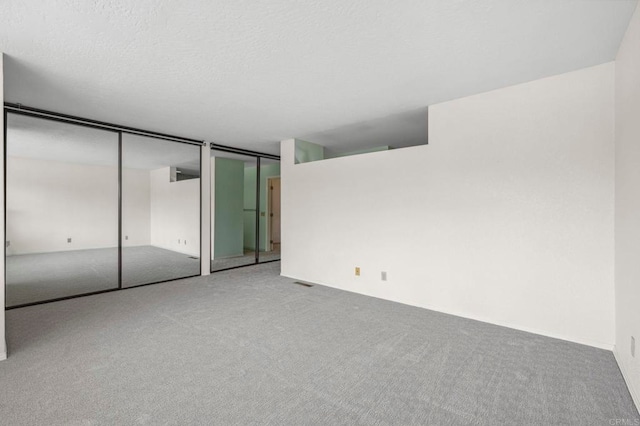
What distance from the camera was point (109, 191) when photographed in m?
8.05

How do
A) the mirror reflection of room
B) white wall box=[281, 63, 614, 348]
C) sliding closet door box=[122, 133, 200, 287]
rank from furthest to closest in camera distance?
sliding closet door box=[122, 133, 200, 287] → the mirror reflection of room → white wall box=[281, 63, 614, 348]

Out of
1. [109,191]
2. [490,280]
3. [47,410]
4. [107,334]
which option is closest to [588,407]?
[490,280]

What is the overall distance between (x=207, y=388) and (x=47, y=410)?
0.84 m

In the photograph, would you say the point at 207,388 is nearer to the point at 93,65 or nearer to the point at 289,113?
the point at 93,65

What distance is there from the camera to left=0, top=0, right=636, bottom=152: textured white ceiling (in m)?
1.75

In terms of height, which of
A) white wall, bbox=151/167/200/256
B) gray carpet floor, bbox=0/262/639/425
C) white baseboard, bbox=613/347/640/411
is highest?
white wall, bbox=151/167/200/256

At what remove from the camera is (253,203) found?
826 centimetres

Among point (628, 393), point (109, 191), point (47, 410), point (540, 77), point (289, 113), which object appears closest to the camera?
point (47, 410)

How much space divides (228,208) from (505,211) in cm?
568

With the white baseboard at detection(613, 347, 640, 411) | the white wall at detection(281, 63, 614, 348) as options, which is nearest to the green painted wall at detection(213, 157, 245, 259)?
the white wall at detection(281, 63, 614, 348)

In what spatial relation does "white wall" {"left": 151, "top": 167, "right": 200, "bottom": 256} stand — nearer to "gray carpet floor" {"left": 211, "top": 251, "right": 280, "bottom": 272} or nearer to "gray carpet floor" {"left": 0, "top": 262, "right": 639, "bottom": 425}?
"gray carpet floor" {"left": 211, "top": 251, "right": 280, "bottom": 272}

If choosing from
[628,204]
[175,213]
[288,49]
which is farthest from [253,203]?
[628,204]

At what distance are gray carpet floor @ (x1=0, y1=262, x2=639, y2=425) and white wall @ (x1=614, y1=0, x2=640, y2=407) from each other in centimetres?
22

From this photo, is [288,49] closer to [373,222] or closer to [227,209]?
[373,222]
